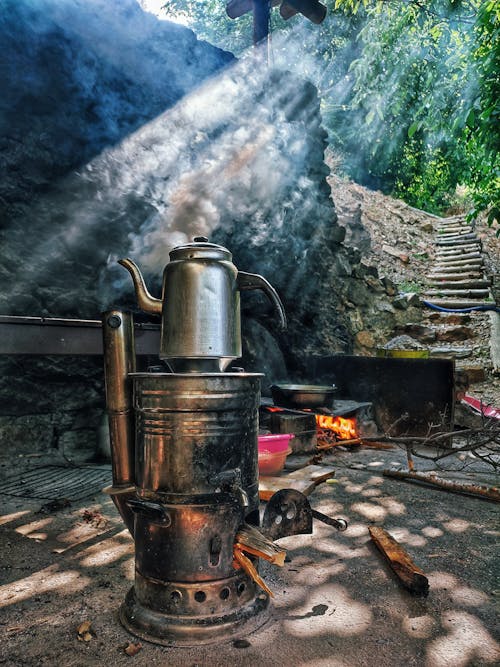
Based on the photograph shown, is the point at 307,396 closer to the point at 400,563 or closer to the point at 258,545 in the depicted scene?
the point at 400,563

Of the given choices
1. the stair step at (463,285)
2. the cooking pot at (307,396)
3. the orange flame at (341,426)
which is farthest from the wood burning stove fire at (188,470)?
the stair step at (463,285)

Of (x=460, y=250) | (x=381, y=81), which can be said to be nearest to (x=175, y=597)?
(x=460, y=250)

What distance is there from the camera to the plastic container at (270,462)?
3.97 metres

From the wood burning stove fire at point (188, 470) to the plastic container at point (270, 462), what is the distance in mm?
1915

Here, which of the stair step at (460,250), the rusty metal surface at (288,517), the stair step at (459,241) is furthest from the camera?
the stair step at (459,241)

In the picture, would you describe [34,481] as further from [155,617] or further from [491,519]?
[491,519]

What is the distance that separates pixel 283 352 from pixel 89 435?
3615 mm

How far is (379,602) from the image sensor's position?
214 cm

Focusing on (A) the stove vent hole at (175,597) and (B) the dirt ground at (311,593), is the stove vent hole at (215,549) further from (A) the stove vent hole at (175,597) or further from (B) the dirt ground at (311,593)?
(B) the dirt ground at (311,593)

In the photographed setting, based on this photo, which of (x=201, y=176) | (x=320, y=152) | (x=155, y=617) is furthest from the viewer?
(x=320, y=152)

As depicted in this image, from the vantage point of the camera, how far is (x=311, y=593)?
7.34ft

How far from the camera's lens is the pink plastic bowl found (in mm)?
3955

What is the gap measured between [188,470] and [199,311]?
2.25 feet

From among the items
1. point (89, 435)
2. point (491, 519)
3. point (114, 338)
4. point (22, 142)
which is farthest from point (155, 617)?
point (22, 142)
